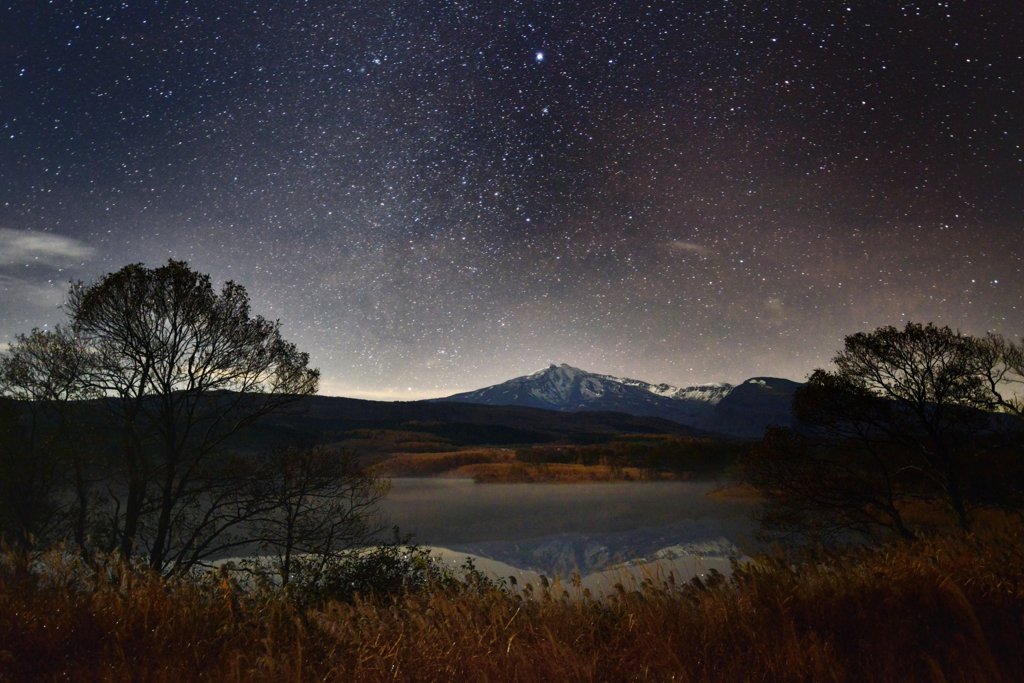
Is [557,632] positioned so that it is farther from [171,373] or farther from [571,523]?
[571,523]

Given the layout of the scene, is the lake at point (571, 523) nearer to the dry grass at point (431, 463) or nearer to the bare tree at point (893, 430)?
the bare tree at point (893, 430)

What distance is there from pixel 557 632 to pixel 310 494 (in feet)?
52.0

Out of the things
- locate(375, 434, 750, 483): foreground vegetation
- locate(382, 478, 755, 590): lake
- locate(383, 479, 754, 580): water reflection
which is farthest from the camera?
locate(375, 434, 750, 483): foreground vegetation

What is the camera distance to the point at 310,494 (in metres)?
18.9

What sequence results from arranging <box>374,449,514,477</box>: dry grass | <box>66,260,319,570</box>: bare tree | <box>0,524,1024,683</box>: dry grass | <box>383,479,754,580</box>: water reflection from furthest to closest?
<box>374,449,514,477</box>: dry grass, <box>383,479,754,580</box>: water reflection, <box>66,260,319,570</box>: bare tree, <box>0,524,1024,683</box>: dry grass

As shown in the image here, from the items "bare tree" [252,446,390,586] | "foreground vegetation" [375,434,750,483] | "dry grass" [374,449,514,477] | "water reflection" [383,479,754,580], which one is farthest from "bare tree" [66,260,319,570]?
"dry grass" [374,449,514,477]

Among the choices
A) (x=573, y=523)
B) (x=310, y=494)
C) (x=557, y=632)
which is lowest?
(x=573, y=523)

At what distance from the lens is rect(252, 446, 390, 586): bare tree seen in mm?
18000

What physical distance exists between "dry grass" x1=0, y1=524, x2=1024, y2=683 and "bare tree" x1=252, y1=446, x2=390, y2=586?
1107 cm

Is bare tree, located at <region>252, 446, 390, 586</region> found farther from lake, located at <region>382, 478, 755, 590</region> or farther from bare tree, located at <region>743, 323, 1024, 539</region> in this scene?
bare tree, located at <region>743, 323, 1024, 539</region>

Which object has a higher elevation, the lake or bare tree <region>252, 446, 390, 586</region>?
bare tree <region>252, 446, 390, 586</region>

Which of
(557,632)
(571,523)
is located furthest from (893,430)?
(571,523)

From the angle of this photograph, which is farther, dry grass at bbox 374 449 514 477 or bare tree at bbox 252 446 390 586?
dry grass at bbox 374 449 514 477

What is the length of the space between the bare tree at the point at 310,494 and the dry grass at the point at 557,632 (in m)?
11.1
